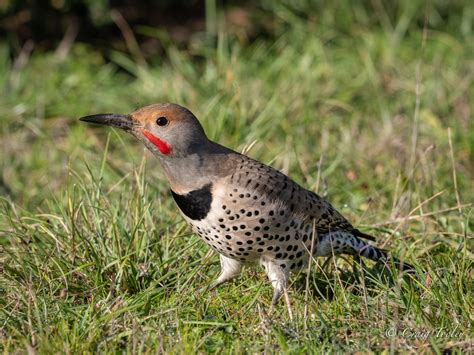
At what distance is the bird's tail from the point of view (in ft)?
17.4

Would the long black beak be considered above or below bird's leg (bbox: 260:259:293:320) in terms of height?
above

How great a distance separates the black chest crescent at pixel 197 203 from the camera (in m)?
4.82

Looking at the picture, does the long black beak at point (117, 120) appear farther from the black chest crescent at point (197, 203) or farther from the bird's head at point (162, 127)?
the black chest crescent at point (197, 203)

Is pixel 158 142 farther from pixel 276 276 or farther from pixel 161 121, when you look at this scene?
pixel 276 276

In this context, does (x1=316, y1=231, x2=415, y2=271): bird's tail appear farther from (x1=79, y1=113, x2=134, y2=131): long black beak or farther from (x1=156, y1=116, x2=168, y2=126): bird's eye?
(x1=79, y1=113, x2=134, y2=131): long black beak

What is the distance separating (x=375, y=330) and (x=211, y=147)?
4.50 feet

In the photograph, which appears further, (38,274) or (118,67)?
(118,67)

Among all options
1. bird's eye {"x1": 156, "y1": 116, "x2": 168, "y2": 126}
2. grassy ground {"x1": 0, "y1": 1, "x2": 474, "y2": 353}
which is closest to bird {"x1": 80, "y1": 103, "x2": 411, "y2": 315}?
bird's eye {"x1": 156, "y1": 116, "x2": 168, "y2": 126}

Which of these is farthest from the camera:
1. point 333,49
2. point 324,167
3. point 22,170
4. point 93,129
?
point 333,49

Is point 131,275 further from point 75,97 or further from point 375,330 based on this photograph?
point 75,97

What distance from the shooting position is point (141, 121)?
16.3ft

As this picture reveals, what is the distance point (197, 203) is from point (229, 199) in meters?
0.17

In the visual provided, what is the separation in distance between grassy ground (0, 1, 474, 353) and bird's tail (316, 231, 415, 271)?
0.09m

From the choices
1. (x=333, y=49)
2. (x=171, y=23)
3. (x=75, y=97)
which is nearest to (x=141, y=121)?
(x=75, y=97)
